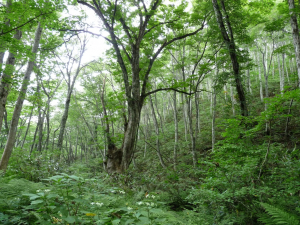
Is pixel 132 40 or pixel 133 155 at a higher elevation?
pixel 132 40

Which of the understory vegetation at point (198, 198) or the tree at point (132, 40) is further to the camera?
the tree at point (132, 40)

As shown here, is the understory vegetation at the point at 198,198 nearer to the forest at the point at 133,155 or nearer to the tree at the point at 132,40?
the forest at the point at 133,155

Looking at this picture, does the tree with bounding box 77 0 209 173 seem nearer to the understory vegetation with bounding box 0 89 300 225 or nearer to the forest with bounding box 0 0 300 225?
the forest with bounding box 0 0 300 225

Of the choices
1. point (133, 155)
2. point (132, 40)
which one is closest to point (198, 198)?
point (133, 155)

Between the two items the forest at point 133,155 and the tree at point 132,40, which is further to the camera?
the tree at point 132,40

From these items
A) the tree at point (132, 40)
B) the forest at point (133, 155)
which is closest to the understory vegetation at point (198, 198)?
the forest at point (133, 155)

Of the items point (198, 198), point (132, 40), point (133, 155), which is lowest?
point (198, 198)

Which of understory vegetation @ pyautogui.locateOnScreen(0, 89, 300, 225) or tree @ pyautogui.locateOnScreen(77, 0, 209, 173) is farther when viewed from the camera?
Answer: tree @ pyautogui.locateOnScreen(77, 0, 209, 173)

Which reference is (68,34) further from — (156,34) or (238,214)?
(238,214)

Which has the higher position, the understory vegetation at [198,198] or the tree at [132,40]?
the tree at [132,40]

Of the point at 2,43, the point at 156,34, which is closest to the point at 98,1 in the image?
the point at 156,34

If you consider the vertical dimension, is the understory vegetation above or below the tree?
below

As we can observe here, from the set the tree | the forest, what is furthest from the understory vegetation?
the tree

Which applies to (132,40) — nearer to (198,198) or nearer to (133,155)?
(133,155)
